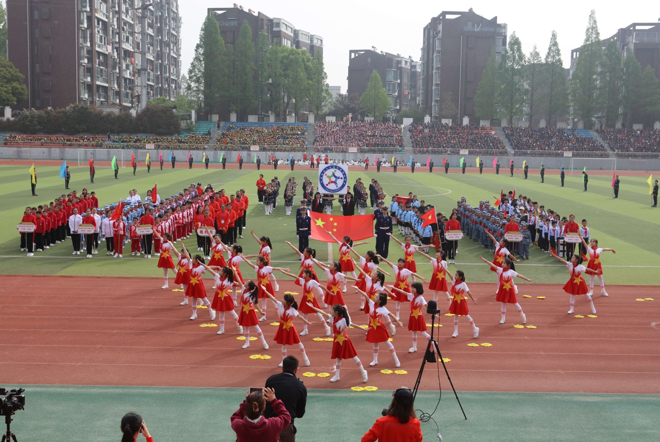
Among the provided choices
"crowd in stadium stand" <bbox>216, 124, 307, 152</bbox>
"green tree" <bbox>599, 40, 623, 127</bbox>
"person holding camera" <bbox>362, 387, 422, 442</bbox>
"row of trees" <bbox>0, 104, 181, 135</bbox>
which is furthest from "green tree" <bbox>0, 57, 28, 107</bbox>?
"person holding camera" <bbox>362, 387, 422, 442</bbox>

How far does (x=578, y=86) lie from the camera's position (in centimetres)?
10050

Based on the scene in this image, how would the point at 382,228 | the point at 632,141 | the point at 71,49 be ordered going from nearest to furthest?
the point at 382,228, the point at 632,141, the point at 71,49

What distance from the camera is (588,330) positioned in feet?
47.4

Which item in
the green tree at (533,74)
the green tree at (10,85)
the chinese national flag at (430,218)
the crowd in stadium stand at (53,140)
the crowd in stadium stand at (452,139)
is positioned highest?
the green tree at (533,74)

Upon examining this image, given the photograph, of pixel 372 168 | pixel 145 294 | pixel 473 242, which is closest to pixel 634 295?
pixel 473 242

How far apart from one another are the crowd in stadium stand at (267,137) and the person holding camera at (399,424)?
77.1m

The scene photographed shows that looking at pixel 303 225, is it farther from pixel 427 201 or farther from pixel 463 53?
pixel 463 53

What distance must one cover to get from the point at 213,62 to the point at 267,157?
30.7 metres

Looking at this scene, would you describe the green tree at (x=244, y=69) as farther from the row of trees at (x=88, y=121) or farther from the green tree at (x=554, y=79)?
the green tree at (x=554, y=79)

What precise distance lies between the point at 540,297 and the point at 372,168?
57191 mm

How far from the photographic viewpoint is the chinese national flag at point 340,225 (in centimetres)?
2072

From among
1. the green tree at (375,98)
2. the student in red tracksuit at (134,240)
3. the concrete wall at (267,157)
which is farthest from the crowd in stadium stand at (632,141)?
the student in red tracksuit at (134,240)

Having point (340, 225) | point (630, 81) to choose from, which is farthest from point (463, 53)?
point (340, 225)

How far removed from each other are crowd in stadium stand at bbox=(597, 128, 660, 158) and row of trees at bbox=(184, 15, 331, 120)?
169 feet
